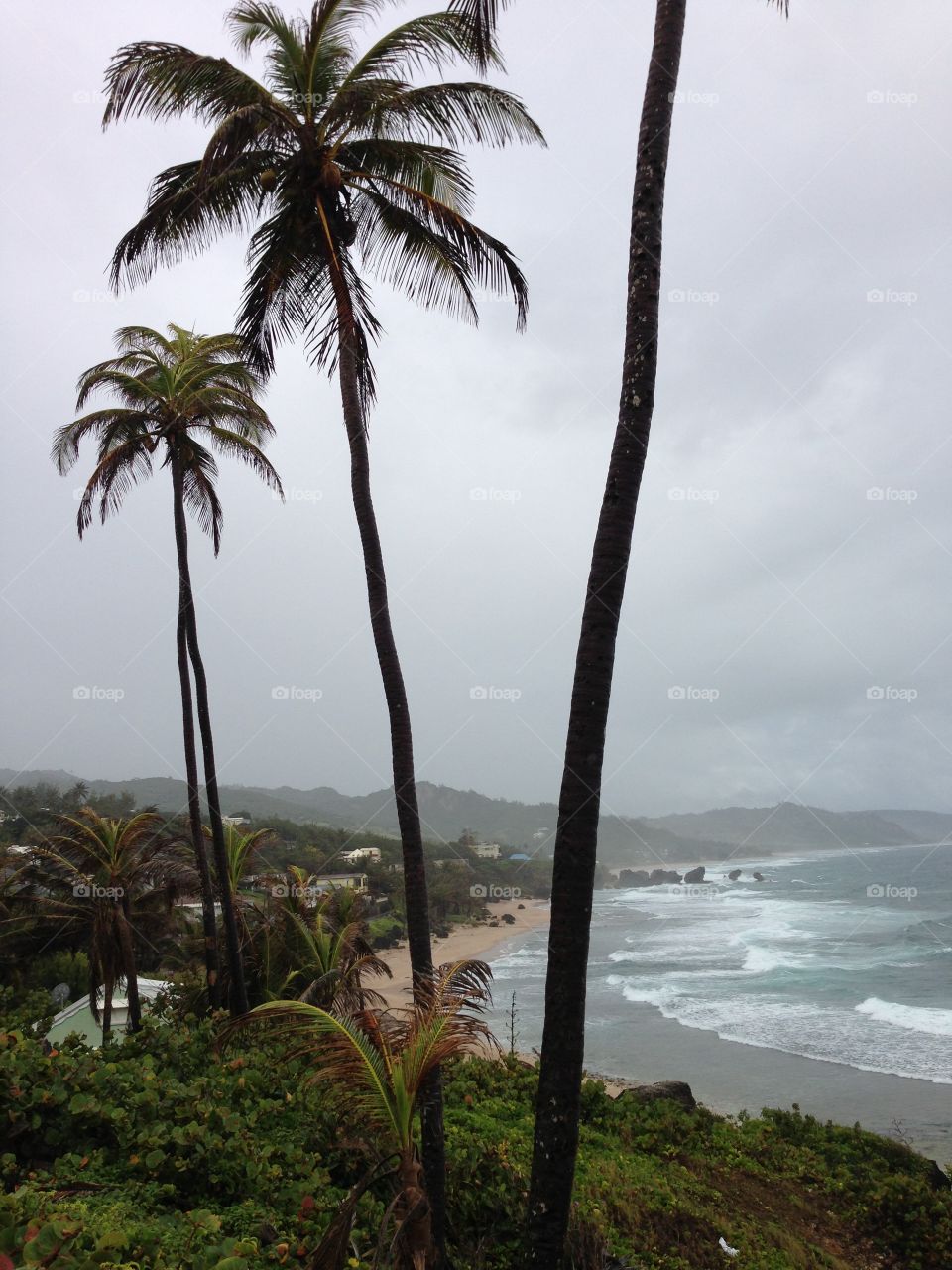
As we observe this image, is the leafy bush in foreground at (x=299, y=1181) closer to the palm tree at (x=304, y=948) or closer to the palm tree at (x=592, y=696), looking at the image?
the palm tree at (x=592, y=696)

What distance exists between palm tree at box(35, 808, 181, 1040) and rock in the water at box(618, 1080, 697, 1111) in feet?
31.0

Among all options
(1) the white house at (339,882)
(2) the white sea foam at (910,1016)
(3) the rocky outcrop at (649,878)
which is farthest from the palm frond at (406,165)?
(3) the rocky outcrop at (649,878)

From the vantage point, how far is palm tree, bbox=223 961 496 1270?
4738mm

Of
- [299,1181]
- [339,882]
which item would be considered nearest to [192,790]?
[299,1181]

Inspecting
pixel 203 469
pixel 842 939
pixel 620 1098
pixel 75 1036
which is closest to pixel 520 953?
pixel 842 939

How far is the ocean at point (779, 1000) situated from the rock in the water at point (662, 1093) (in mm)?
4674

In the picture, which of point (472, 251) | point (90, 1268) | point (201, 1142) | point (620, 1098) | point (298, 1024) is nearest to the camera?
point (90, 1268)

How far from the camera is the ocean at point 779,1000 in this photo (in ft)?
67.7

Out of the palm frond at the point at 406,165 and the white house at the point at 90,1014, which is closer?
the palm frond at the point at 406,165

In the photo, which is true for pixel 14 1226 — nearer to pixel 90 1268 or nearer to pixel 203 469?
pixel 90 1268

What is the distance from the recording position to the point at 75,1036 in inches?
290

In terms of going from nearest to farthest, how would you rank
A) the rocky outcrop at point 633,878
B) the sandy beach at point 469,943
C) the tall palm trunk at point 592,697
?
the tall palm trunk at point 592,697, the sandy beach at point 469,943, the rocky outcrop at point 633,878

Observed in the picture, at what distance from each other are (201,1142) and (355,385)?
6383mm
